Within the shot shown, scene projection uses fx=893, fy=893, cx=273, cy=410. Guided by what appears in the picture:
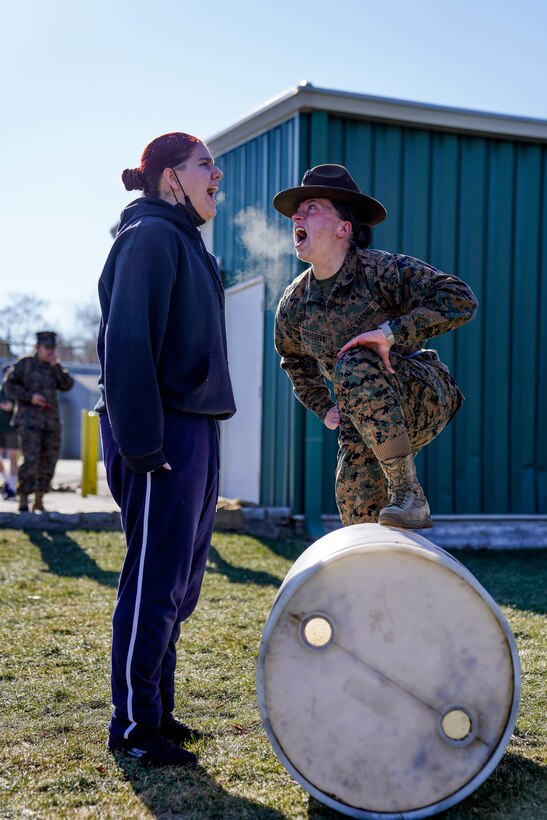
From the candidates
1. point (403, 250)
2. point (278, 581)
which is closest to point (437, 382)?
point (278, 581)

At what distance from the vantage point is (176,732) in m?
3.25

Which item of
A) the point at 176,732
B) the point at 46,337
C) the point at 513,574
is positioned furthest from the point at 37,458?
the point at 176,732

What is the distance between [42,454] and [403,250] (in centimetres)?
449

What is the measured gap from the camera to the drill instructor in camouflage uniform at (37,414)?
9.67 metres

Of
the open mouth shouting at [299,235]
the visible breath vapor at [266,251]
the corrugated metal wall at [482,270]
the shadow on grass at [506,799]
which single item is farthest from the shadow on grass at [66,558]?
the shadow on grass at [506,799]

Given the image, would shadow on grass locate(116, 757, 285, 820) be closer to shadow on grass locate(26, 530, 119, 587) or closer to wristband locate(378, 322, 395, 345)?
wristband locate(378, 322, 395, 345)

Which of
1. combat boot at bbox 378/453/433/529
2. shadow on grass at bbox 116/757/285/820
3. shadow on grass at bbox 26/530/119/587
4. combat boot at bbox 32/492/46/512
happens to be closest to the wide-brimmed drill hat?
combat boot at bbox 378/453/433/529

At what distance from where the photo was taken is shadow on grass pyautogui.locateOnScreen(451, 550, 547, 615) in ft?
19.5

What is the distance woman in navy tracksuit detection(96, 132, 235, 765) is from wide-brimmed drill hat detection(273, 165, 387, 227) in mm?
507

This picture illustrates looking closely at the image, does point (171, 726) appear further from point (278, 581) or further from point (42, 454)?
point (42, 454)

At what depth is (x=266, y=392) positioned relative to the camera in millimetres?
9555

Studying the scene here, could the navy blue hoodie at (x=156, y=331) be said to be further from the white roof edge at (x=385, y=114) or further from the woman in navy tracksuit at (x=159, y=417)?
the white roof edge at (x=385, y=114)

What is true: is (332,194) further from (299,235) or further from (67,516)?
(67,516)

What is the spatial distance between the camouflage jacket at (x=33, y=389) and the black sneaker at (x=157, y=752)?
7.14m
